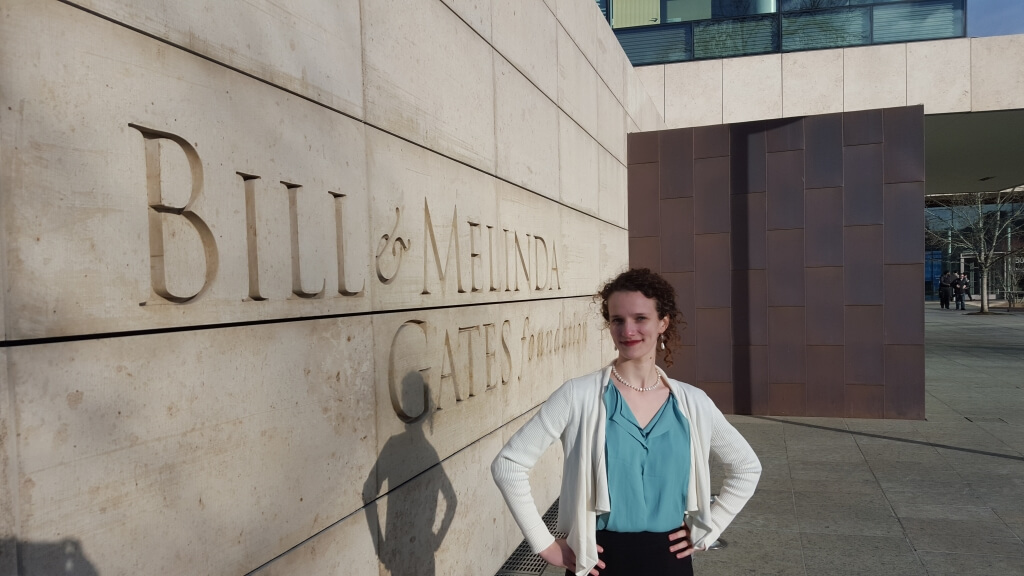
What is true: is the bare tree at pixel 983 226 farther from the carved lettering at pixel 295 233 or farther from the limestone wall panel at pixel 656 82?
the carved lettering at pixel 295 233

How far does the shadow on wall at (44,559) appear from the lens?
152cm

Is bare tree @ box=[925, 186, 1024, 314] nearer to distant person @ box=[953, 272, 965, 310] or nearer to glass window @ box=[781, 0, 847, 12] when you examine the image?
distant person @ box=[953, 272, 965, 310]

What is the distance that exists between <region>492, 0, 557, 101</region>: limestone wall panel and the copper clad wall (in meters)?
4.06

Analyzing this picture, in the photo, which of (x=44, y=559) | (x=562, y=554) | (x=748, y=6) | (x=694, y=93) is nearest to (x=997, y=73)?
(x=748, y=6)

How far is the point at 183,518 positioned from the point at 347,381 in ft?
3.12

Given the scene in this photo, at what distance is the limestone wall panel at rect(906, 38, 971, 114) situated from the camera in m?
11.6

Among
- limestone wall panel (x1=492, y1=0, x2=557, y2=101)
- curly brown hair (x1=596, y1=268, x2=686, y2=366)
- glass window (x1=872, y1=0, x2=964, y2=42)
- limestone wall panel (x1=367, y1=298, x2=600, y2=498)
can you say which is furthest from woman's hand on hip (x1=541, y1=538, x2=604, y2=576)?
glass window (x1=872, y1=0, x2=964, y2=42)

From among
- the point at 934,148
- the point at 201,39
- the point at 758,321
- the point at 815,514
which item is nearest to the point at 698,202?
the point at 758,321

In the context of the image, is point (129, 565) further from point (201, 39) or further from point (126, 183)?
point (201, 39)

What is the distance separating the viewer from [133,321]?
183 centimetres

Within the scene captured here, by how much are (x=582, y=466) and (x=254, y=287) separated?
1.26 m

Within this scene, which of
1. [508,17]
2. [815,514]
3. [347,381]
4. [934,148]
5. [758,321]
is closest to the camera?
[347,381]

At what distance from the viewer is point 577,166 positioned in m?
6.71

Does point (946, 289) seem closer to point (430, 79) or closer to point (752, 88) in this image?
point (752, 88)
